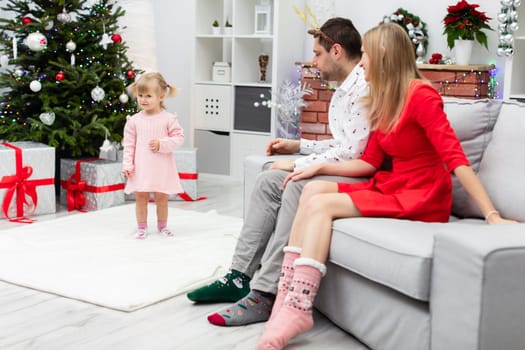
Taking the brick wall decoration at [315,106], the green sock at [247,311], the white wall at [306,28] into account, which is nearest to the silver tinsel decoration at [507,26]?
the white wall at [306,28]

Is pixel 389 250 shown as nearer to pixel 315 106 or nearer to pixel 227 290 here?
pixel 227 290

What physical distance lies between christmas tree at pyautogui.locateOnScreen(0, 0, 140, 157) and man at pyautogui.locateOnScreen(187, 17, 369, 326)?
6.51 feet

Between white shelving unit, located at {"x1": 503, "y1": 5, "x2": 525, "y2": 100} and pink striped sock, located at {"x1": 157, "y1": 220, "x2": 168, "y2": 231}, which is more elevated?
white shelving unit, located at {"x1": 503, "y1": 5, "x2": 525, "y2": 100}

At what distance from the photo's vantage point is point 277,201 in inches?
96.5

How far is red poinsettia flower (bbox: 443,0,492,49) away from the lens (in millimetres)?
4461

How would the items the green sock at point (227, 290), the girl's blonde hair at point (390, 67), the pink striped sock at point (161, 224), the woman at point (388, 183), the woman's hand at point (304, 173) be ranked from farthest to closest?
the pink striped sock at point (161, 224)
the green sock at point (227, 290)
the woman's hand at point (304, 173)
the girl's blonde hair at point (390, 67)
the woman at point (388, 183)

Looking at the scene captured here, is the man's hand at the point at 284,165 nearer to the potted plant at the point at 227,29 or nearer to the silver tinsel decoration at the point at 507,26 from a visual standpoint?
the silver tinsel decoration at the point at 507,26

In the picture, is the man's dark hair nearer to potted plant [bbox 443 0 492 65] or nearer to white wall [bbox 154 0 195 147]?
potted plant [bbox 443 0 492 65]

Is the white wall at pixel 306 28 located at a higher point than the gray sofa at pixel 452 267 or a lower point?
higher

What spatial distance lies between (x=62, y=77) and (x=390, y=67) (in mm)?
2495

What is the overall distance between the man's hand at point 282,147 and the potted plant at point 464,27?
2.07m

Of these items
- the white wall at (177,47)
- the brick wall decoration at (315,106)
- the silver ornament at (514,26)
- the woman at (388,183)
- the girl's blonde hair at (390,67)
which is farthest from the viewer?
the white wall at (177,47)

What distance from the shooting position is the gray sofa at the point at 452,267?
1.64 metres

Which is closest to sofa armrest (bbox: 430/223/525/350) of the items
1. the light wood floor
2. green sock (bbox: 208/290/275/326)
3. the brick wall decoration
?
the light wood floor
